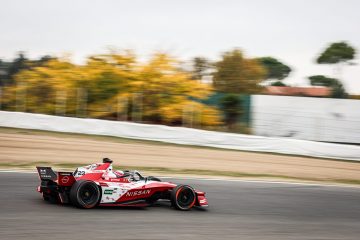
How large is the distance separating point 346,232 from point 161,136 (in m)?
15.2

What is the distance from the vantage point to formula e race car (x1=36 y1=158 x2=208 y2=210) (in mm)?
9398

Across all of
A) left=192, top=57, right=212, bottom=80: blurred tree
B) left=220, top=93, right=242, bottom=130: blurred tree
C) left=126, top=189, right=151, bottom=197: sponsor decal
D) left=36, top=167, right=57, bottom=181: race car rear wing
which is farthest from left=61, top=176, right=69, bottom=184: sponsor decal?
left=192, top=57, right=212, bottom=80: blurred tree

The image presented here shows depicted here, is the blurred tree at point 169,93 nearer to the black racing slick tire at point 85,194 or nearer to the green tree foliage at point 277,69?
the black racing slick tire at point 85,194

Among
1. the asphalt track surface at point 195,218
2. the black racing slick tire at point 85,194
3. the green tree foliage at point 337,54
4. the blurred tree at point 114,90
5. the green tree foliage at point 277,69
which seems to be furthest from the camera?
the green tree foliage at point 277,69

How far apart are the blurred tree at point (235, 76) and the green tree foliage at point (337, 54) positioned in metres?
18.3

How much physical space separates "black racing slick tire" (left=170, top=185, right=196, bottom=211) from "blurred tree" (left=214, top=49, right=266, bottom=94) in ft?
108

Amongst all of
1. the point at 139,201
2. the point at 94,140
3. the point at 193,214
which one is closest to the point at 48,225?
the point at 139,201

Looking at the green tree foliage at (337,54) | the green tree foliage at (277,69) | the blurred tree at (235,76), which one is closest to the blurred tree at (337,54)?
the green tree foliage at (337,54)

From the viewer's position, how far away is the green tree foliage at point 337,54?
63.7 m

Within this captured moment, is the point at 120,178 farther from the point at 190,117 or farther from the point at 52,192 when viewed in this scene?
the point at 190,117

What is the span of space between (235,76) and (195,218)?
116 feet

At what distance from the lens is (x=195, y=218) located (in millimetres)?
9828

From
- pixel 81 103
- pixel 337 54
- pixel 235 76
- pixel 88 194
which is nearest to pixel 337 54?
pixel 337 54

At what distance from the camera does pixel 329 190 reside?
15.4 metres
